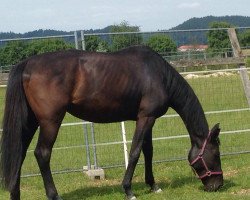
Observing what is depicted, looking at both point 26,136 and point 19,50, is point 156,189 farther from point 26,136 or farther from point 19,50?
point 19,50

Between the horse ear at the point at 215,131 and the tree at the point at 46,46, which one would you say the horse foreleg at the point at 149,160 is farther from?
the tree at the point at 46,46

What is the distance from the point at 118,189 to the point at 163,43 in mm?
2942

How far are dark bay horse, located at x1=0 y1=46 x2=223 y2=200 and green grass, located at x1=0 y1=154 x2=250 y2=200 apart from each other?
26 cm

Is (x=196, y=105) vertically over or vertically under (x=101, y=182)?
over

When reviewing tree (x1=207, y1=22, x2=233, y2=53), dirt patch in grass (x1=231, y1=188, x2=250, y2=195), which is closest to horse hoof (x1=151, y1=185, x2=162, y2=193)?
dirt patch in grass (x1=231, y1=188, x2=250, y2=195)

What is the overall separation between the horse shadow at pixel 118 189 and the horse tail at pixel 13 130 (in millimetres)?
1021

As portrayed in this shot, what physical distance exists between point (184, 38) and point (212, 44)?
8.78 ft

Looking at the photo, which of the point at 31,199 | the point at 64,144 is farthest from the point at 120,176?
the point at 64,144

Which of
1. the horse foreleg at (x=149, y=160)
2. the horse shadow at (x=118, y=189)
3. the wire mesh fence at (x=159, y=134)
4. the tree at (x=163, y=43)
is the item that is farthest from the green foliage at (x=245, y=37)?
the horse foreleg at (x=149, y=160)

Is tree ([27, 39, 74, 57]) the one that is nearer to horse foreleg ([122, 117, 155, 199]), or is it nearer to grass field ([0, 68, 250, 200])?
grass field ([0, 68, 250, 200])

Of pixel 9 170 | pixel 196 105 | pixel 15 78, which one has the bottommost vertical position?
pixel 9 170

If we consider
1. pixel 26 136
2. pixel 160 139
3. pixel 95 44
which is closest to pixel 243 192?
pixel 26 136

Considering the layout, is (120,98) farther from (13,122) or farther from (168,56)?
(168,56)

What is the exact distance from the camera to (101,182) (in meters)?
7.24
